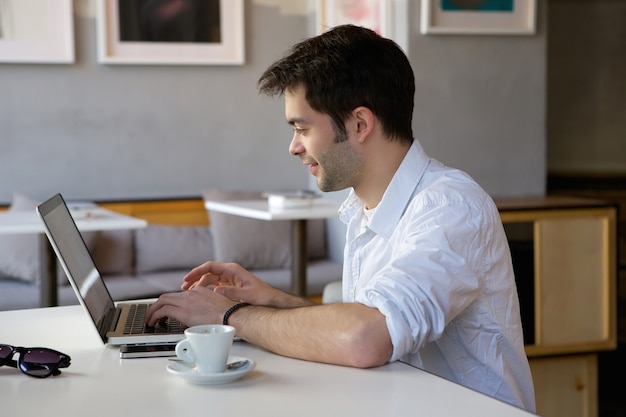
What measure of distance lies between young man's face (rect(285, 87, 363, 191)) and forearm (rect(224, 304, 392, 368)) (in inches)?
12.4

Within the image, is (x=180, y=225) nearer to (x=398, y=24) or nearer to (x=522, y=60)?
(x=398, y=24)

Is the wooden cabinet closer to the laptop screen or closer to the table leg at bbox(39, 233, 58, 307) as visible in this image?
the table leg at bbox(39, 233, 58, 307)

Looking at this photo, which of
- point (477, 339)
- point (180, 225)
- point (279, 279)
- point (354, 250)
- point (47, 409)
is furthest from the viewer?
point (180, 225)

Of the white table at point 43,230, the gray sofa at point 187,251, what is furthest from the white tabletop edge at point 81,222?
the gray sofa at point 187,251

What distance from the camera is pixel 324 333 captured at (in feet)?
4.77

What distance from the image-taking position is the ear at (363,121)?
1.73 meters

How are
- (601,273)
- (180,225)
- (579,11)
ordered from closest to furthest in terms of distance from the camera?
(601,273) → (180,225) → (579,11)

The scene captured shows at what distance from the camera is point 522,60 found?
4.06 metres

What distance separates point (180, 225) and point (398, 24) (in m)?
1.67

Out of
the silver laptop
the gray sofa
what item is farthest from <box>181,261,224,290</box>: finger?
the gray sofa

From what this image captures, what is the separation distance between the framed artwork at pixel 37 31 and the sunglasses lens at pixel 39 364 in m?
3.40

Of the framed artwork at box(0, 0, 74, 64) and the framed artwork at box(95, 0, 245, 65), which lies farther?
the framed artwork at box(95, 0, 245, 65)

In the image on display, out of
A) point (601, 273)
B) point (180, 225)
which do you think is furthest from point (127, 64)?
point (601, 273)

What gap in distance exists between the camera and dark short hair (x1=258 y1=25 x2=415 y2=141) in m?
1.71
